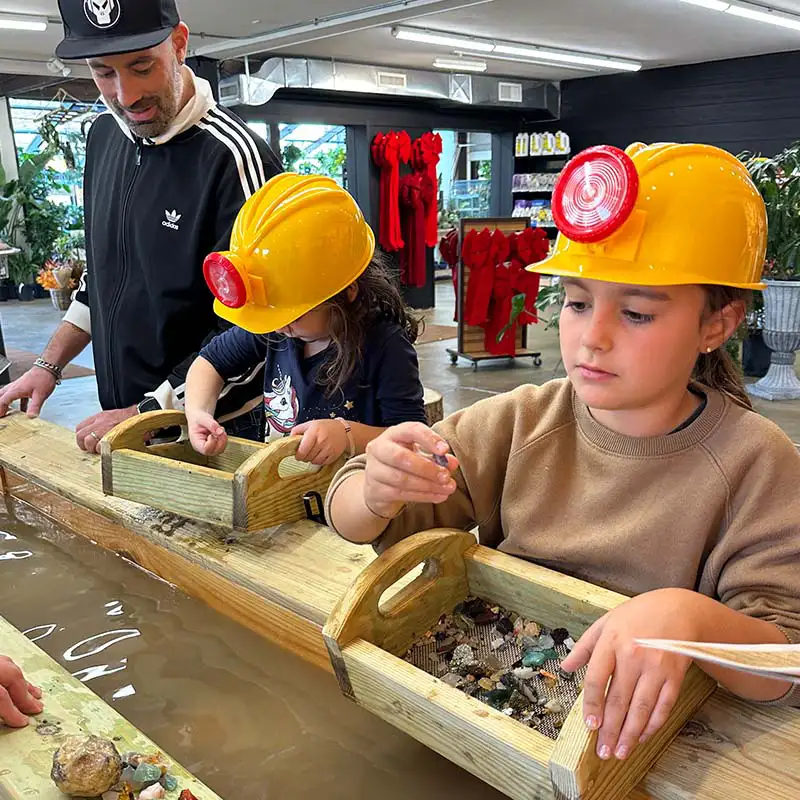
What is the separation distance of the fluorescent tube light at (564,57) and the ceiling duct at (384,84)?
50.4 inches

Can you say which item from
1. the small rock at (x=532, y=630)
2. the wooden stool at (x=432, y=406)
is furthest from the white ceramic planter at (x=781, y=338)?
the small rock at (x=532, y=630)

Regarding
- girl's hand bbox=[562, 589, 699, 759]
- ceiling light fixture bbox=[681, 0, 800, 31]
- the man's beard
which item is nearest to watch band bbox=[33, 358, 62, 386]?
the man's beard

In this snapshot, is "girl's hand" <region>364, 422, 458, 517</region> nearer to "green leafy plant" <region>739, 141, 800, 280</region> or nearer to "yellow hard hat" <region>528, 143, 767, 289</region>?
"yellow hard hat" <region>528, 143, 767, 289</region>

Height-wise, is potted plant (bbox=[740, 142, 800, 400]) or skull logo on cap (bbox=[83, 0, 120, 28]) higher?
skull logo on cap (bbox=[83, 0, 120, 28])

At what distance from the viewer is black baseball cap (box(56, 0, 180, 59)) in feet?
5.26

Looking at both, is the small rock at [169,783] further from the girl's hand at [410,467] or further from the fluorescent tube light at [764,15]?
the fluorescent tube light at [764,15]

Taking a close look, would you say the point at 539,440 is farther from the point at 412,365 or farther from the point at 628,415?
the point at 412,365

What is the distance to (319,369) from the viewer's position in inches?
63.1

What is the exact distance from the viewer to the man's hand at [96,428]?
5.63ft

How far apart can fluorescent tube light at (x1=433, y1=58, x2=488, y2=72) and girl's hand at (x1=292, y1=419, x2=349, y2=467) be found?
31.7 feet

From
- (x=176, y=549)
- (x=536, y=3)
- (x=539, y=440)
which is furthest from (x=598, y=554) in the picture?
(x=536, y=3)

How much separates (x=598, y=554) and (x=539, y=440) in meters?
0.18

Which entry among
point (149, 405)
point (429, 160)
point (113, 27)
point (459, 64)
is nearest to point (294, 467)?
point (149, 405)

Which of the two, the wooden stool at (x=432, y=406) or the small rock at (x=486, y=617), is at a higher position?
the small rock at (x=486, y=617)
